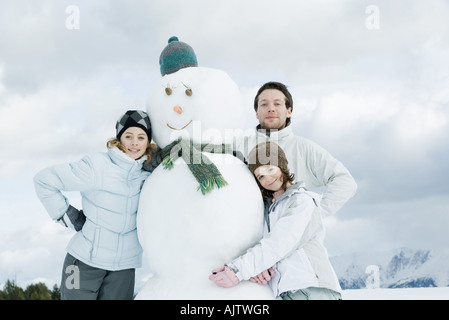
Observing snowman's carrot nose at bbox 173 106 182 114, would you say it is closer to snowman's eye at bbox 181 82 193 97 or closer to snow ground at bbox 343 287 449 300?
snowman's eye at bbox 181 82 193 97

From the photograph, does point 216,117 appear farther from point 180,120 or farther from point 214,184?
point 214,184

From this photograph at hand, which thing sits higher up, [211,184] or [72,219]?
[211,184]

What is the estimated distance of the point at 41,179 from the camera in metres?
2.31

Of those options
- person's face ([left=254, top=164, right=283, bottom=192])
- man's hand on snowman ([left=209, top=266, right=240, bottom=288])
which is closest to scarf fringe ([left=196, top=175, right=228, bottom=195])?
person's face ([left=254, top=164, right=283, bottom=192])

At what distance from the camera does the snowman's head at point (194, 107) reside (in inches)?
87.4

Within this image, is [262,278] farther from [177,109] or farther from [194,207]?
[177,109]

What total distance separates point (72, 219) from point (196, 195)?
2.50 ft

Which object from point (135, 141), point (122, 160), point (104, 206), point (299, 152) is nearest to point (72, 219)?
point (104, 206)

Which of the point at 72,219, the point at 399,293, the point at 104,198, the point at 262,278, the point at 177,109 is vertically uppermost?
the point at 177,109

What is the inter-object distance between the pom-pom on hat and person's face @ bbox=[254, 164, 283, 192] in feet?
1.96

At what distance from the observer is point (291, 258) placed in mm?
1963

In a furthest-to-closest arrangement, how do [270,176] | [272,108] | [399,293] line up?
[399,293] < [272,108] < [270,176]

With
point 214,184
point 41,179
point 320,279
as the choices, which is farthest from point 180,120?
point 320,279
